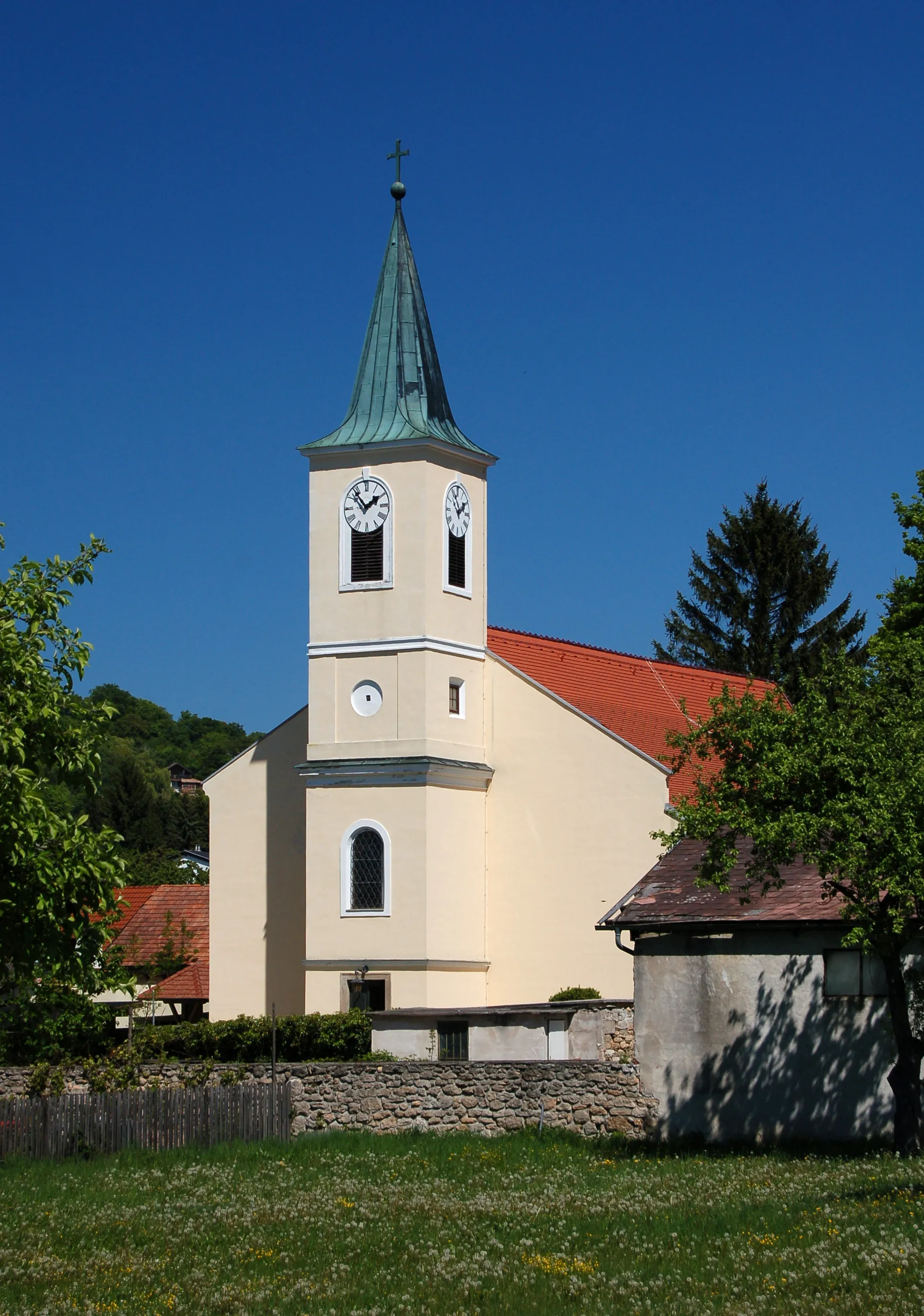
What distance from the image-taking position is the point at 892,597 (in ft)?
103

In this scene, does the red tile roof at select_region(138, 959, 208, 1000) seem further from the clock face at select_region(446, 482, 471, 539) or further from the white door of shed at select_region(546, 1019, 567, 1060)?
the white door of shed at select_region(546, 1019, 567, 1060)

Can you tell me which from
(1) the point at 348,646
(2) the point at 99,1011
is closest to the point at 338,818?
(1) the point at 348,646

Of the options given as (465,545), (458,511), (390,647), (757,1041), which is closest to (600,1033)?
(757,1041)

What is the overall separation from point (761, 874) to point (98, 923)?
869 cm

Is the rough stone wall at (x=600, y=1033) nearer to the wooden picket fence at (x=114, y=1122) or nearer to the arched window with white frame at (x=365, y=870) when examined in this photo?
the wooden picket fence at (x=114, y=1122)

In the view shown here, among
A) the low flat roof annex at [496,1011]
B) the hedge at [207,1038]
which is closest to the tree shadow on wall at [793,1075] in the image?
the low flat roof annex at [496,1011]

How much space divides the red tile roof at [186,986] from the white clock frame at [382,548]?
1161 centimetres

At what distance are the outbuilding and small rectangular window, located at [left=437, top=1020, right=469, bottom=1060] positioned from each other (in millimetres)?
5301

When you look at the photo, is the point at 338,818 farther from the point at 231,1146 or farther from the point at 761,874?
the point at 761,874

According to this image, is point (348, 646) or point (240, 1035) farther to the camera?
point (348, 646)

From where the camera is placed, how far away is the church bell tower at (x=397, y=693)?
36438 mm

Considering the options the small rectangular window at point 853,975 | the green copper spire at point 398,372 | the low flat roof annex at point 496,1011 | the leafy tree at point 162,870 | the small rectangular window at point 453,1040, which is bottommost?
the small rectangular window at point 453,1040

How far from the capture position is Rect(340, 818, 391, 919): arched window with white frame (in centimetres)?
3659

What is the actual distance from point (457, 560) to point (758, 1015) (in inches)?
646
